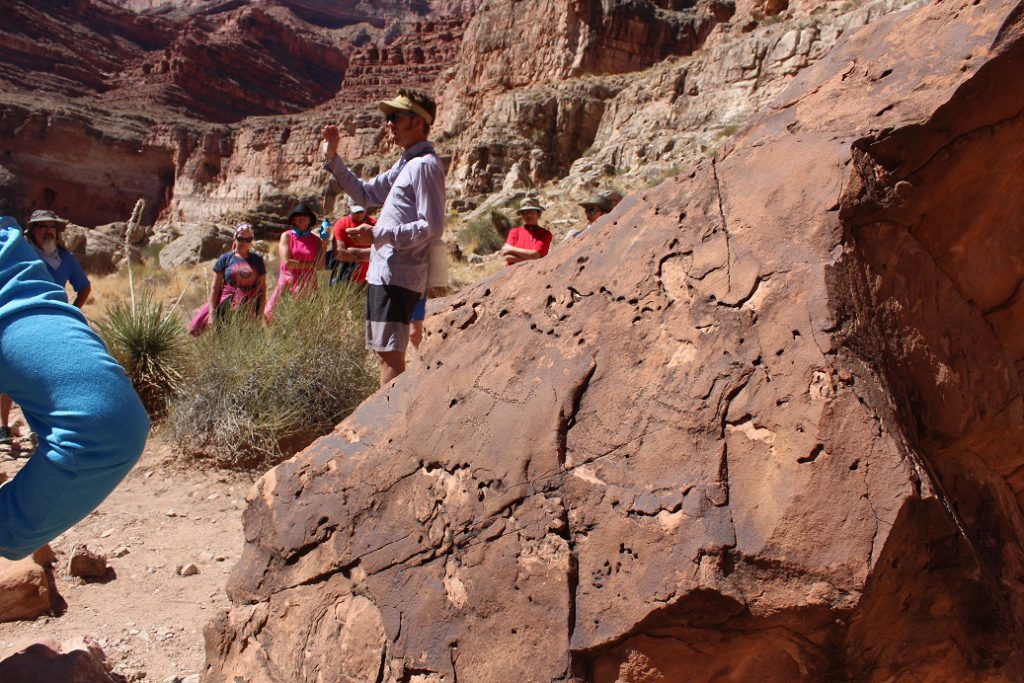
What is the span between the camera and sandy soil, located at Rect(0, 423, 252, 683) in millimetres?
2414

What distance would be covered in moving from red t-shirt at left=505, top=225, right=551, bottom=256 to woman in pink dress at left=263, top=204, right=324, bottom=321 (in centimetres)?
136

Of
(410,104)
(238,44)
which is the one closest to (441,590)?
(410,104)

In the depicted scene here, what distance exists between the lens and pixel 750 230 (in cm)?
183

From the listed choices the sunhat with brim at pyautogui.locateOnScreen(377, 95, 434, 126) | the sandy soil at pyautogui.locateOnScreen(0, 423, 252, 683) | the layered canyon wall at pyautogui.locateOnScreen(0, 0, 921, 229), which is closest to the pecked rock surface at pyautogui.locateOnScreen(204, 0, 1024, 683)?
the sandy soil at pyautogui.locateOnScreen(0, 423, 252, 683)

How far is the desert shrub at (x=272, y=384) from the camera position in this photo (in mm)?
4414

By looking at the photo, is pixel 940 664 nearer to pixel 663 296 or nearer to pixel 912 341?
pixel 912 341

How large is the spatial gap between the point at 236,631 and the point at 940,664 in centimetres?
165

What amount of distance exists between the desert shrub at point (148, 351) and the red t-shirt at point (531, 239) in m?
2.38

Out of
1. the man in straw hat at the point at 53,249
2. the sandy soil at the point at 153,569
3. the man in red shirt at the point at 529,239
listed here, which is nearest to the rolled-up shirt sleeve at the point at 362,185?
the man in red shirt at the point at 529,239

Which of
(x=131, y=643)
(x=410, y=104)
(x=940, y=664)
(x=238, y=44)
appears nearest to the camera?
(x=940, y=664)

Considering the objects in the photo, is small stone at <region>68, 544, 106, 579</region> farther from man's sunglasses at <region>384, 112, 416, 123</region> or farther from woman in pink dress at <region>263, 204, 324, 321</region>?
woman in pink dress at <region>263, 204, 324, 321</region>

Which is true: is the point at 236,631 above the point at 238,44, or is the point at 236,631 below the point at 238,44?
below

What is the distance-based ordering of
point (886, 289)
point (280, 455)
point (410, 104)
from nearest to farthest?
point (886, 289), point (410, 104), point (280, 455)

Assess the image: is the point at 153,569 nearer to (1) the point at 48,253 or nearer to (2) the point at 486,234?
(1) the point at 48,253
